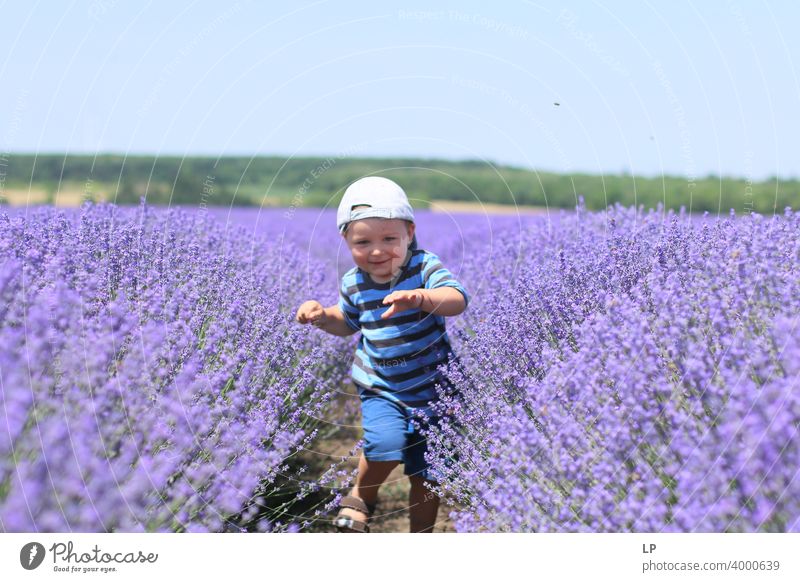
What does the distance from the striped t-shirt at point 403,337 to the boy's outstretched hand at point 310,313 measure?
0.14 meters

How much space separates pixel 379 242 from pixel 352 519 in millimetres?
1091

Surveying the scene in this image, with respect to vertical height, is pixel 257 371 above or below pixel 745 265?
below

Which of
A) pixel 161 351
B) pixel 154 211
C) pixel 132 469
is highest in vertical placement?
pixel 154 211

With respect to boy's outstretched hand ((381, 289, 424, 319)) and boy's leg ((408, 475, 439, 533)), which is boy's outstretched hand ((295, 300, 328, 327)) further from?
boy's leg ((408, 475, 439, 533))

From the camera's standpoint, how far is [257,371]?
7.86 ft

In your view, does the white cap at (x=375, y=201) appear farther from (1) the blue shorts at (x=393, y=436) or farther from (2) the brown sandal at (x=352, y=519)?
(2) the brown sandal at (x=352, y=519)

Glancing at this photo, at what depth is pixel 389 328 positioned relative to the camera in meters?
2.72

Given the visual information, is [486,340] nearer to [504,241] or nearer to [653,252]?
[653,252]

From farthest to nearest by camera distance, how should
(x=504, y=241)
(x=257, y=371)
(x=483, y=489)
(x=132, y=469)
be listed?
(x=504, y=241) → (x=257, y=371) → (x=483, y=489) → (x=132, y=469)

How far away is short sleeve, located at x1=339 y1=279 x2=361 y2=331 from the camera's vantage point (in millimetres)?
2836

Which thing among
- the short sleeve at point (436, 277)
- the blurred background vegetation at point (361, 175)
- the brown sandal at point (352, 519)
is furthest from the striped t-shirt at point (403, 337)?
the blurred background vegetation at point (361, 175)
